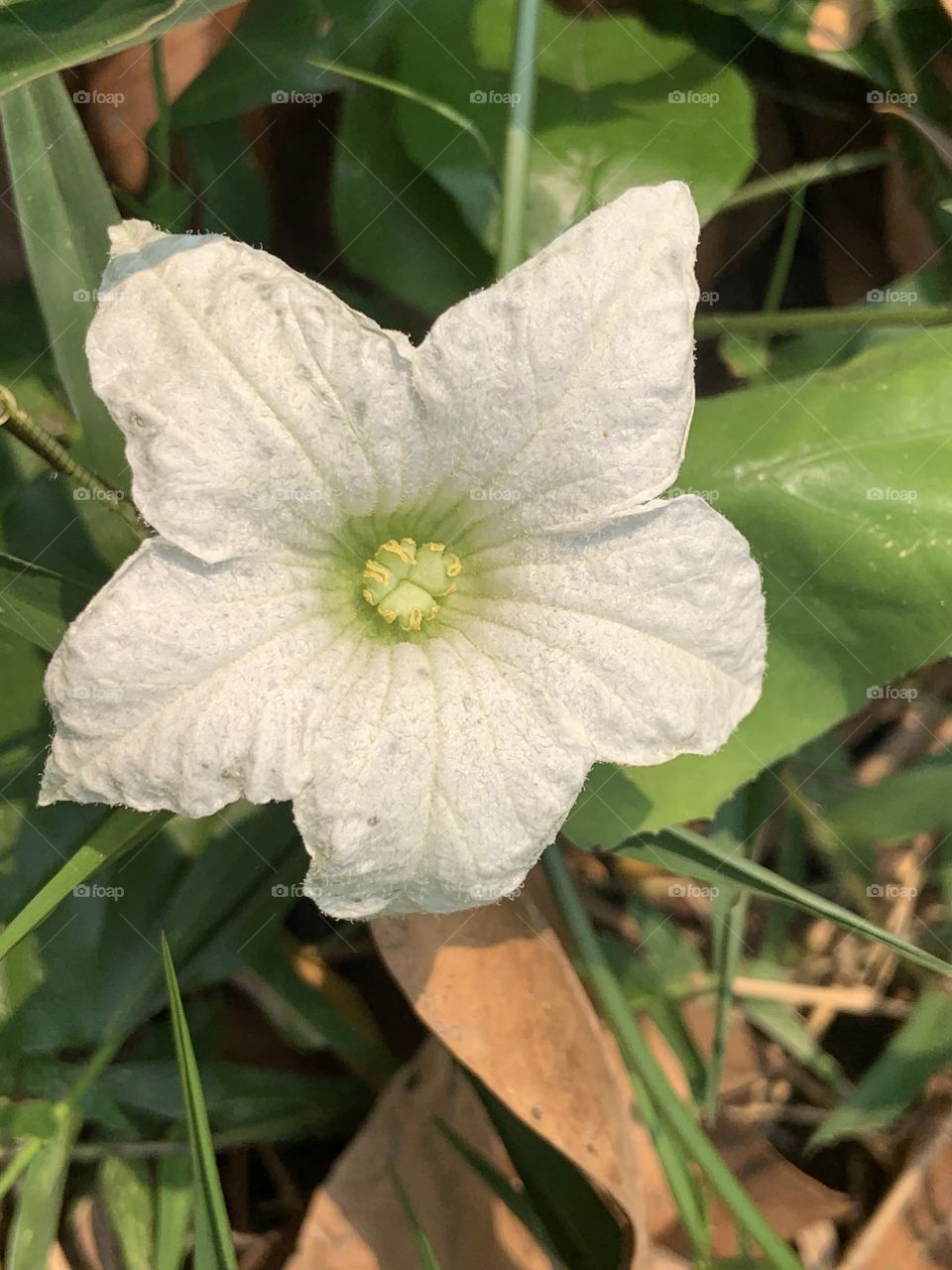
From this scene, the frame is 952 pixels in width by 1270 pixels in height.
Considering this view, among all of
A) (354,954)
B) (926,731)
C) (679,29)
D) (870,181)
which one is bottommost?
(354,954)

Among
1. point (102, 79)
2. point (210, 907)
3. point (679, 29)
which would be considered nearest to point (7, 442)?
point (102, 79)

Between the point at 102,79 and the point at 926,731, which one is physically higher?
the point at 102,79

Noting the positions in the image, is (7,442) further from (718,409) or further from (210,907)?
(718,409)

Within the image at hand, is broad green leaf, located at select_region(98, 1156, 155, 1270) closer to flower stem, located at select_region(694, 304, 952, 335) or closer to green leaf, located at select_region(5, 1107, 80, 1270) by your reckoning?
green leaf, located at select_region(5, 1107, 80, 1270)
